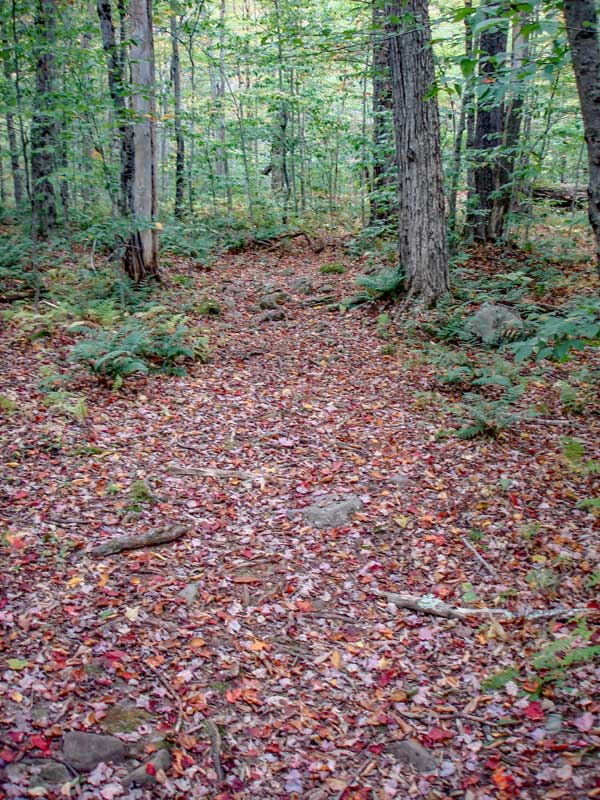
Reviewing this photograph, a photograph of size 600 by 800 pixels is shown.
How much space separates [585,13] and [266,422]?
488 cm

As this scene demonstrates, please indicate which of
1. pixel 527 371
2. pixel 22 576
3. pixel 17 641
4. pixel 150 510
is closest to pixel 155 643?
pixel 17 641

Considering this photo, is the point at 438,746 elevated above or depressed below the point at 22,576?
below

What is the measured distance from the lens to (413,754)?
3176 mm

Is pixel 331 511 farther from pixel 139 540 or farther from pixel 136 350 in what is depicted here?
pixel 136 350

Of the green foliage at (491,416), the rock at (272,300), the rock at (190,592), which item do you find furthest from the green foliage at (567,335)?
the rock at (272,300)

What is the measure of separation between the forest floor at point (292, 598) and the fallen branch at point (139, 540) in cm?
7

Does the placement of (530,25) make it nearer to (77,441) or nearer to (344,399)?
(344,399)

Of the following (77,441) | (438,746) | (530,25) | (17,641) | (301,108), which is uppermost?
(301,108)

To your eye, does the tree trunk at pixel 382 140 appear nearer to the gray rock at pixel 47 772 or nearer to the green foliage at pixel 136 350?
the green foliage at pixel 136 350

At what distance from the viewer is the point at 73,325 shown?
28.2 feet

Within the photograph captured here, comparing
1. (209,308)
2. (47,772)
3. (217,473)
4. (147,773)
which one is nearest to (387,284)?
(209,308)

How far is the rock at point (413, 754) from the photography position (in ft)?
10.2

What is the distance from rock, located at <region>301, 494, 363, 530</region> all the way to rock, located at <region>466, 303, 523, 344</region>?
3997 mm

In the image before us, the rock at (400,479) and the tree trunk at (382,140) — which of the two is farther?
the tree trunk at (382,140)
